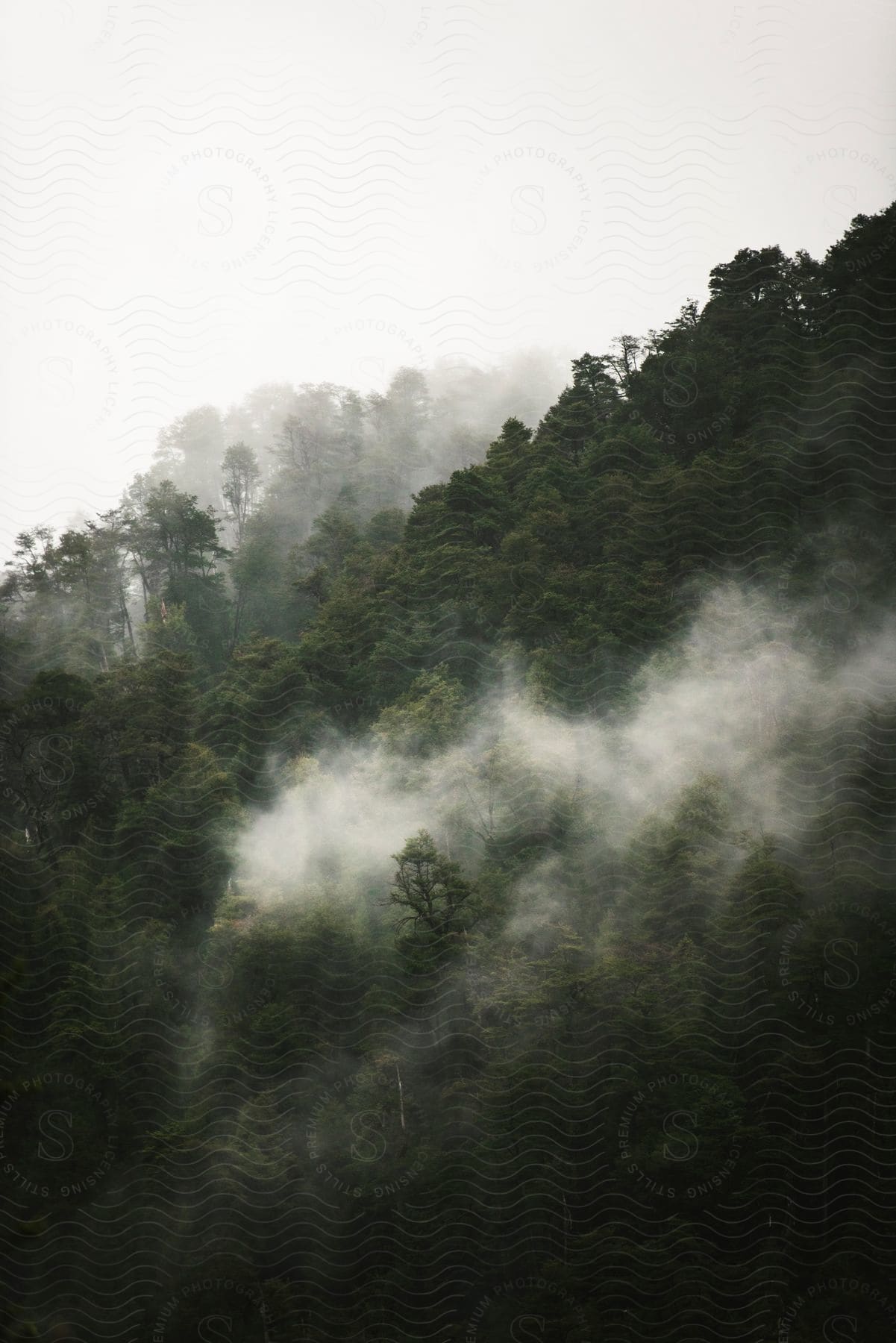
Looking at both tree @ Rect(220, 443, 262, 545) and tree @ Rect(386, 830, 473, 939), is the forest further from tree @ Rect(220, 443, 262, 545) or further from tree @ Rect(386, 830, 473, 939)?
tree @ Rect(220, 443, 262, 545)

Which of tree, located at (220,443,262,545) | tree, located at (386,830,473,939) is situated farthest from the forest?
tree, located at (220,443,262,545)

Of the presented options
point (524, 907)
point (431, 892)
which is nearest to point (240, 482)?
point (431, 892)

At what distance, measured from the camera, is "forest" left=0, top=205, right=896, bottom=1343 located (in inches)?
625

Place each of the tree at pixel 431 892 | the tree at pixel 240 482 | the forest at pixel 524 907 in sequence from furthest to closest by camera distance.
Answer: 1. the tree at pixel 240 482
2. the tree at pixel 431 892
3. the forest at pixel 524 907

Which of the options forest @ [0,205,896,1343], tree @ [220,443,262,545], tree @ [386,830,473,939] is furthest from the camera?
tree @ [220,443,262,545]

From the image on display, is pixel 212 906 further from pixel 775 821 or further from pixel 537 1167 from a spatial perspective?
pixel 775 821

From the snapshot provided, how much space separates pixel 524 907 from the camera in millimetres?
17984

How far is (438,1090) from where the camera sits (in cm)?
1750

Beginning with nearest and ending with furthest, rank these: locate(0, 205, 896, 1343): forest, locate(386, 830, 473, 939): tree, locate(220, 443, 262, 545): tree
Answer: locate(0, 205, 896, 1343): forest, locate(386, 830, 473, 939): tree, locate(220, 443, 262, 545): tree

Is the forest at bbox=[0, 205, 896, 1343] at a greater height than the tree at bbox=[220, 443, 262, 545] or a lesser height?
lesser

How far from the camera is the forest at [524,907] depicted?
1587 centimetres

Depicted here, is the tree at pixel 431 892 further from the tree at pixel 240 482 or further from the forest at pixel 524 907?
the tree at pixel 240 482

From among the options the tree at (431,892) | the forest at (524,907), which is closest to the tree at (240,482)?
the forest at (524,907)

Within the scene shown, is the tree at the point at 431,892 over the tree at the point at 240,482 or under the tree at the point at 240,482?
under
